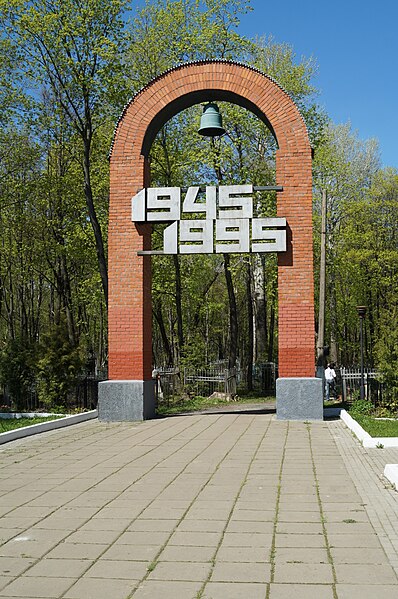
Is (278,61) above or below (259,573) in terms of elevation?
above

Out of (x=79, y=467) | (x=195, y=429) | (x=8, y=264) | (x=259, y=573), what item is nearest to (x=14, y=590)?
(x=259, y=573)

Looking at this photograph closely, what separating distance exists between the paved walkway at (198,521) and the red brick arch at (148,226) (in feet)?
12.1

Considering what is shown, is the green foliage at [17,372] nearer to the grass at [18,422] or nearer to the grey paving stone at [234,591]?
the grass at [18,422]

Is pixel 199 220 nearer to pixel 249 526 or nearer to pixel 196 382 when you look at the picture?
pixel 249 526

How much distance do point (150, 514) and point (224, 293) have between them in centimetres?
4084

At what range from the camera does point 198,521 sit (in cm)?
593

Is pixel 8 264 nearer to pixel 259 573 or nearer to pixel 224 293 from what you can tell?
pixel 224 293

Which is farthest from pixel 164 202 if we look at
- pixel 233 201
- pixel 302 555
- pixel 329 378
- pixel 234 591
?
pixel 329 378

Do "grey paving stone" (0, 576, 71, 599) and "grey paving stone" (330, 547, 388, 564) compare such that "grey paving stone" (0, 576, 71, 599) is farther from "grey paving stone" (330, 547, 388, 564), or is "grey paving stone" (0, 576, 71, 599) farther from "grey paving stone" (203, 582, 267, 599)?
"grey paving stone" (330, 547, 388, 564)

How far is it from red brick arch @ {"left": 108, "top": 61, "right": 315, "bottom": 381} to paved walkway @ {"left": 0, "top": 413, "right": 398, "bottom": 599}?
369 cm

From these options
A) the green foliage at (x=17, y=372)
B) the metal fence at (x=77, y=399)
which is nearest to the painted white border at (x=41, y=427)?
the metal fence at (x=77, y=399)

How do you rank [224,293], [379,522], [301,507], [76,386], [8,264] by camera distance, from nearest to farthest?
[379,522] < [301,507] < [76,386] < [8,264] < [224,293]

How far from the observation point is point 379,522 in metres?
5.84

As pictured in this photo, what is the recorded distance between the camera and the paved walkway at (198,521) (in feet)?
14.2
